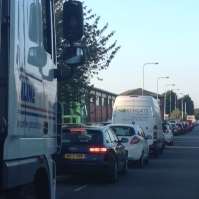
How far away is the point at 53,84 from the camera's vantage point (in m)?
7.11

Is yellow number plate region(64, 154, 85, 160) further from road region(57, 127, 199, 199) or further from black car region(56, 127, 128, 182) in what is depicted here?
road region(57, 127, 199, 199)

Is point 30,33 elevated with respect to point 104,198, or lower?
elevated

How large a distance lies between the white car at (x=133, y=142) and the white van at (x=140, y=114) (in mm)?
6542

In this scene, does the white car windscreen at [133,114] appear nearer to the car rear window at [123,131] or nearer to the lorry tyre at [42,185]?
the car rear window at [123,131]

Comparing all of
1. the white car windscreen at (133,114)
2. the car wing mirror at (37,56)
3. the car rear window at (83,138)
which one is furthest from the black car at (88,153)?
the white car windscreen at (133,114)

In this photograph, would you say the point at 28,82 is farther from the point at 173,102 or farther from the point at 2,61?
the point at 173,102

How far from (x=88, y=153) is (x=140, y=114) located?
1443cm

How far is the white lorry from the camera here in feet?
16.9

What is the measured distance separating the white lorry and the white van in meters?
22.7

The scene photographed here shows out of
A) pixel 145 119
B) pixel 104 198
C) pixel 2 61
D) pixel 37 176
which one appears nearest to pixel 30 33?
pixel 2 61

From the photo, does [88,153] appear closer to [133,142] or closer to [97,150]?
[97,150]

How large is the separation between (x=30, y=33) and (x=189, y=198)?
849 cm

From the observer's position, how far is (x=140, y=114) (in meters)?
30.7

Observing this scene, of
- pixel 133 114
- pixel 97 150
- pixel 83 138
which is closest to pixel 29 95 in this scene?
pixel 97 150
